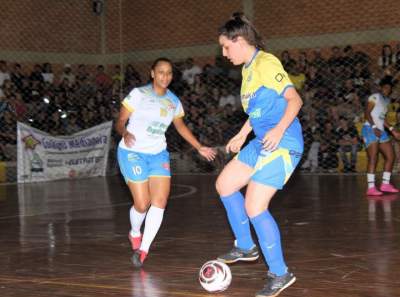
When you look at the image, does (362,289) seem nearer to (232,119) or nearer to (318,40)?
(232,119)

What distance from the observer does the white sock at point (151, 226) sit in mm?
6254

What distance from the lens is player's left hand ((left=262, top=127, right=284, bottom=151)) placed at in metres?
4.73

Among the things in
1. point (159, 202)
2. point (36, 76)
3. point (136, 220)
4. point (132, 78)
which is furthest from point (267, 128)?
point (132, 78)

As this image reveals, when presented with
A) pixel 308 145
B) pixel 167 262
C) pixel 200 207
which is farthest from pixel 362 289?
pixel 308 145

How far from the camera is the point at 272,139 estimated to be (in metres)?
4.73

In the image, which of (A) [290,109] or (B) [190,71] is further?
(B) [190,71]

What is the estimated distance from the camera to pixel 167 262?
6344 millimetres

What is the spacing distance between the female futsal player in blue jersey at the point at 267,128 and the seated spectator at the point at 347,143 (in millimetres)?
11861

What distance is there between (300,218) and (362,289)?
4254mm

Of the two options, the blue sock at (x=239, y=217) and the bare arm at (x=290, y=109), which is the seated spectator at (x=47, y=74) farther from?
the bare arm at (x=290, y=109)

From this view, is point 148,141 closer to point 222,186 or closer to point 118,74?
point 222,186

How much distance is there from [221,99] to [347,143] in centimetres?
410

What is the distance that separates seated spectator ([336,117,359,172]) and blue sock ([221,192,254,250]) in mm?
11286

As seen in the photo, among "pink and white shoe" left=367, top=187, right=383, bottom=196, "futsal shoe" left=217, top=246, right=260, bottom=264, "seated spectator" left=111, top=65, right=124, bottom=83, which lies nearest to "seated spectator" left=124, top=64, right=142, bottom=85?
"seated spectator" left=111, top=65, right=124, bottom=83
